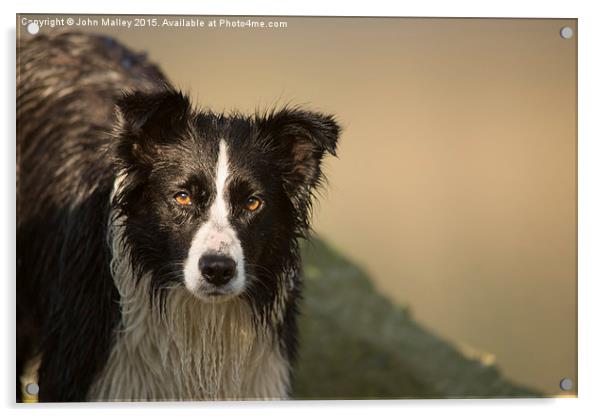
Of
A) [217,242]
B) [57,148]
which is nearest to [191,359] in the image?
[217,242]

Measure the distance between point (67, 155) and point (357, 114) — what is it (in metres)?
1.28

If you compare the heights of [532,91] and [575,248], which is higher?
[532,91]

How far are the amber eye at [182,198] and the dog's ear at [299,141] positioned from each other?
0.39m

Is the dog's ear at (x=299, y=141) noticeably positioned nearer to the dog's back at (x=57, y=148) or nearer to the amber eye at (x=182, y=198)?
the amber eye at (x=182, y=198)

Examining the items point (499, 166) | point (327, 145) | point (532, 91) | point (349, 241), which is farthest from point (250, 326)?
point (532, 91)

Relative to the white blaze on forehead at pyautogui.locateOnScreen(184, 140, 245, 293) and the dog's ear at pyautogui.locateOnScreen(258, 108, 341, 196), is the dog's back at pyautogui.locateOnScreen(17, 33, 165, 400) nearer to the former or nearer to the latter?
the white blaze on forehead at pyautogui.locateOnScreen(184, 140, 245, 293)

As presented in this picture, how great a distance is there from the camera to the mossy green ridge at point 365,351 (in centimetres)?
426

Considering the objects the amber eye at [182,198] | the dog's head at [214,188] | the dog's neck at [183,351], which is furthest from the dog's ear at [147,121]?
the dog's neck at [183,351]

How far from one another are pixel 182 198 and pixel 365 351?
177cm

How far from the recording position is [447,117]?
13.4 feet

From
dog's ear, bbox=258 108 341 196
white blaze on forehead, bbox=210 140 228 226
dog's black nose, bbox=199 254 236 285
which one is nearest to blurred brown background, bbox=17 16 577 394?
dog's ear, bbox=258 108 341 196

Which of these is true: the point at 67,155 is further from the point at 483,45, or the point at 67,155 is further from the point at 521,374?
the point at 521,374
